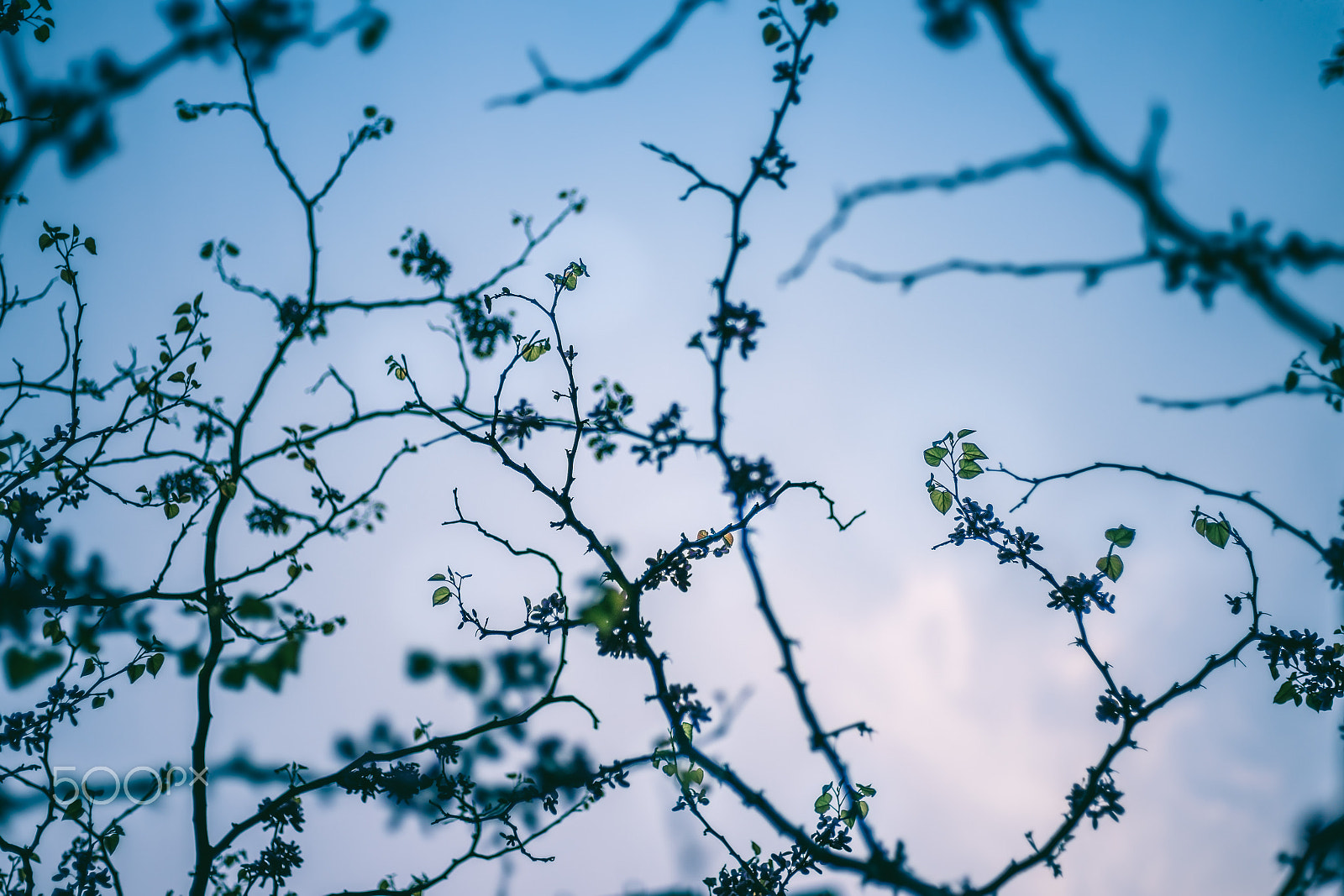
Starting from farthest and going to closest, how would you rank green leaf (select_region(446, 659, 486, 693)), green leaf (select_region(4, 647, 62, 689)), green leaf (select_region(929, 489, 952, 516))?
green leaf (select_region(929, 489, 952, 516))
green leaf (select_region(446, 659, 486, 693))
green leaf (select_region(4, 647, 62, 689))

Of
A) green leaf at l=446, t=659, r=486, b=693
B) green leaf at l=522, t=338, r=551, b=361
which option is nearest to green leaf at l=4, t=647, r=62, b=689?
green leaf at l=446, t=659, r=486, b=693

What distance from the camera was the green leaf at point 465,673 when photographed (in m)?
2.56

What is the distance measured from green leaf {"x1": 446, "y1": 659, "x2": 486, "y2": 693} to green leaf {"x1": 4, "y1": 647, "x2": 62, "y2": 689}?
1.24 meters

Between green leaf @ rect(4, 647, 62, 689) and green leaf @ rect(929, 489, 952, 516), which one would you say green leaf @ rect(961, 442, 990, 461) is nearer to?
green leaf @ rect(929, 489, 952, 516)

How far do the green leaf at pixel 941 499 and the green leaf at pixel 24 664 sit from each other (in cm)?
421

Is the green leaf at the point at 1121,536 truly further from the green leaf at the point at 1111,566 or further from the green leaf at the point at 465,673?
the green leaf at the point at 465,673

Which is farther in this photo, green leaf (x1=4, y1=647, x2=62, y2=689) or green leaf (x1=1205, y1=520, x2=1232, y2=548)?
green leaf (x1=1205, y1=520, x2=1232, y2=548)

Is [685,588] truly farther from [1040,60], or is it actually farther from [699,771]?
[1040,60]

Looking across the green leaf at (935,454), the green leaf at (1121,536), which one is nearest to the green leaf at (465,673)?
the green leaf at (935,454)

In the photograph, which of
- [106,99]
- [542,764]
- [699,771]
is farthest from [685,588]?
[106,99]

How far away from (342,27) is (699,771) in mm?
4567

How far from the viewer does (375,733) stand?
506cm

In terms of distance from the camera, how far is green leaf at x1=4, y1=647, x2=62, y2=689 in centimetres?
153

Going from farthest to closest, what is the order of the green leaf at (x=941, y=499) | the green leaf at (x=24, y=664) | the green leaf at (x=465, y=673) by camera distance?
the green leaf at (x=941, y=499)
the green leaf at (x=465, y=673)
the green leaf at (x=24, y=664)
